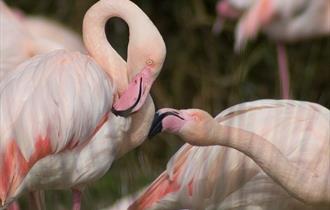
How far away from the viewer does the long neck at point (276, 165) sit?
3.30 metres

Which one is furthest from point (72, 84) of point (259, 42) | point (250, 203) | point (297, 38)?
point (259, 42)

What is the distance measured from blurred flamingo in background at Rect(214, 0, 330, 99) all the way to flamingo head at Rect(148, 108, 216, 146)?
221 cm

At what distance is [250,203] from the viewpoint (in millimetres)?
3432

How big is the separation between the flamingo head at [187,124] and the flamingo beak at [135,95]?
80 millimetres

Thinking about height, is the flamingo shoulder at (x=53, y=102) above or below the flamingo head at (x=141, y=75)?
below

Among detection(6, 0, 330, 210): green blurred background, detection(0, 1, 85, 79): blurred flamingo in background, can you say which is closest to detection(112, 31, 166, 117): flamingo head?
detection(0, 1, 85, 79): blurred flamingo in background

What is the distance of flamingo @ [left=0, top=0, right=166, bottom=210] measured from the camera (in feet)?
10.5

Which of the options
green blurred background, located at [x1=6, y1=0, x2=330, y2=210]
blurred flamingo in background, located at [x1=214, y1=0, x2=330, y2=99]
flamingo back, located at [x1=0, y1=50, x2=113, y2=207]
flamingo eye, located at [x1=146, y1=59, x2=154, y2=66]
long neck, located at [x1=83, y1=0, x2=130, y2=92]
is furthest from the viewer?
green blurred background, located at [x1=6, y1=0, x2=330, y2=210]

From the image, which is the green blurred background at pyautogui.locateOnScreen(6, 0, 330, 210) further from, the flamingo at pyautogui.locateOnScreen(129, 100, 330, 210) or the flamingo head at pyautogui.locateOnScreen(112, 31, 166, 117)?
the flamingo head at pyautogui.locateOnScreen(112, 31, 166, 117)

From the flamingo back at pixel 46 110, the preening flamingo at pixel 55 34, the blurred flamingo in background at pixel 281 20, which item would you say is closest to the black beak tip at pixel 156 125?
the flamingo back at pixel 46 110

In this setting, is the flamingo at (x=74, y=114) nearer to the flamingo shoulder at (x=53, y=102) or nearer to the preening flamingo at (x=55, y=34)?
the flamingo shoulder at (x=53, y=102)

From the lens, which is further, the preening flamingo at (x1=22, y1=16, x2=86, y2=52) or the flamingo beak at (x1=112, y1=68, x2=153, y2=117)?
the preening flamingo at (x1=22, y1=16, x2=86, y2=52)

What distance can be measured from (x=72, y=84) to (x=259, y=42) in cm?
332

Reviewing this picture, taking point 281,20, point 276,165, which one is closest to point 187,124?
point 276,165
